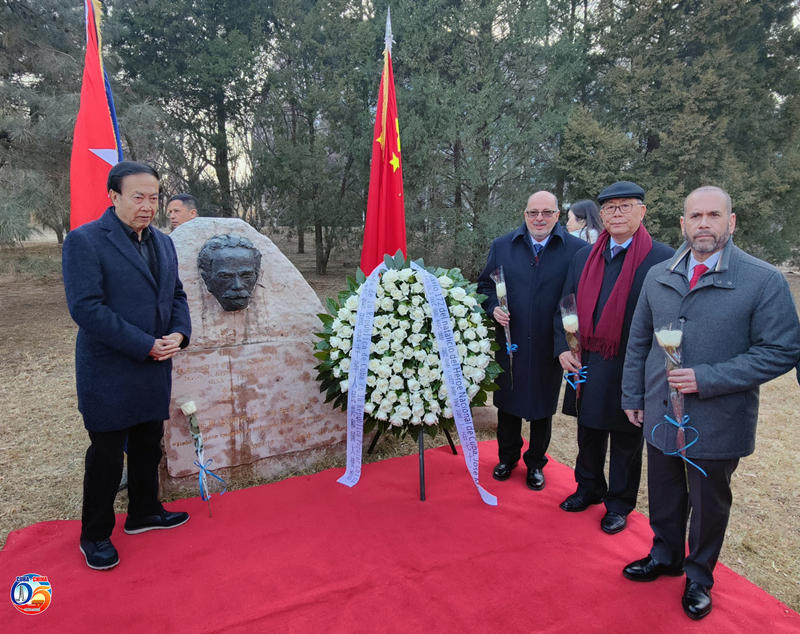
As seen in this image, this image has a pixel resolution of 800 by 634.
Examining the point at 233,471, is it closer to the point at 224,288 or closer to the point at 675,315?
the point at 224,288

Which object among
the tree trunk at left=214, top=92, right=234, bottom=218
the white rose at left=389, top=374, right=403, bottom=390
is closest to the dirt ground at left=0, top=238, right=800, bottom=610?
the white rose at left=389, top=374, right=403, bottom=390

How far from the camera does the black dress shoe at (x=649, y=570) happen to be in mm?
2359

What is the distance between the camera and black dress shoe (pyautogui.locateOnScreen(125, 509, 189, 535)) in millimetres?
2746

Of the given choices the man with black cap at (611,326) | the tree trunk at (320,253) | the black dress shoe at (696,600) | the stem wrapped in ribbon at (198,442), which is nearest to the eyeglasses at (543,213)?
the man with black cap at (611,326)

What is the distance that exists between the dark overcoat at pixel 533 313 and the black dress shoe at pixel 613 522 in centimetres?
67

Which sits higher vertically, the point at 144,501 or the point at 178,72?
the point at 178,72

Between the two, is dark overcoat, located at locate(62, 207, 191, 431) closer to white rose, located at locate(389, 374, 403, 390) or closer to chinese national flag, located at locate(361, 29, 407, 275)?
white rose, located at locate(389, 374, 403, 390)

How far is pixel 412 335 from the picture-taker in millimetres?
2924

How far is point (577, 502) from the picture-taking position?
9.81ft

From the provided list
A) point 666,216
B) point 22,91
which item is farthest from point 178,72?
point 666,216

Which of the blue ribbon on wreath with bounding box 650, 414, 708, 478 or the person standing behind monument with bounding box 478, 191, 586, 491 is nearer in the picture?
the blue ribbon on wreath with bounding box 650, 414, 708, 478

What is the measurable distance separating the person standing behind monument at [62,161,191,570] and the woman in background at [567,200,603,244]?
3.39 m

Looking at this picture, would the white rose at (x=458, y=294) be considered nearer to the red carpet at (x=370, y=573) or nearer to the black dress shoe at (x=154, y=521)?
the red carpet at (x=370, y=573)

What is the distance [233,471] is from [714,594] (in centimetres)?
281
